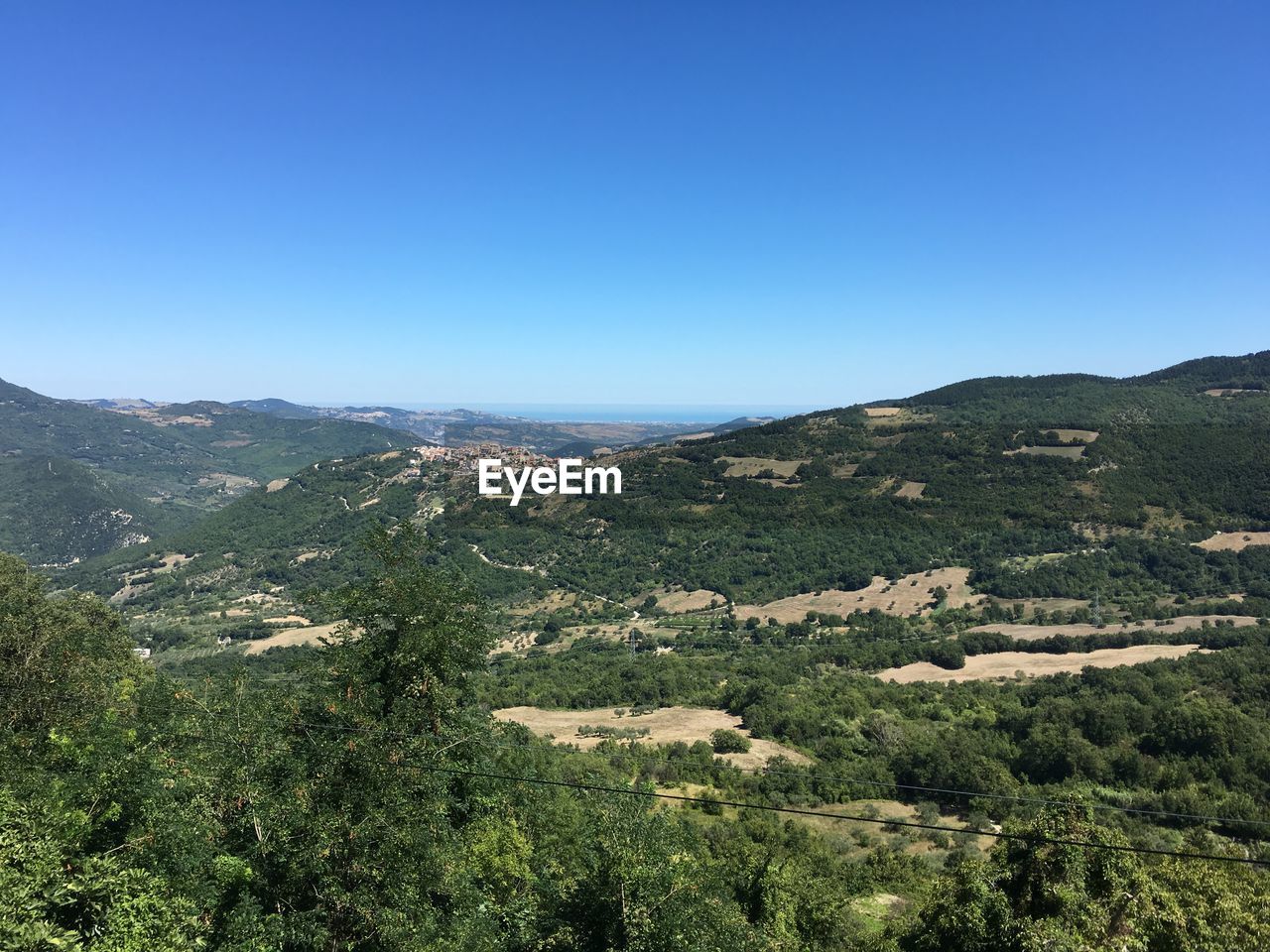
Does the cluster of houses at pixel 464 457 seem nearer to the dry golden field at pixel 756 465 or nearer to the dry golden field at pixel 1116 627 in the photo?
the dry golden field at pixel 756 465

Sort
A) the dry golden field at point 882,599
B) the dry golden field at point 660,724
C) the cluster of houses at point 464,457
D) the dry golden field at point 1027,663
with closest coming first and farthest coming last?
1. the dry golden field at point 660,724
2. the dry golden field at point 1027,663
3. the dry golden field at point 882,599
4. the cluster of houses at point 464,457

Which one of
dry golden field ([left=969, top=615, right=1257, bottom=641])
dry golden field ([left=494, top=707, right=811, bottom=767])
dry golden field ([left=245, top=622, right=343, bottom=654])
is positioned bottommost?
dry golden field ([left=245, top=622, right=343, bottom=654])

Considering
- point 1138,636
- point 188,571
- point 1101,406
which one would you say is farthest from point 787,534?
point 188,571

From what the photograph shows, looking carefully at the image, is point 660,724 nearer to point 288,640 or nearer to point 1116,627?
point 1116,627

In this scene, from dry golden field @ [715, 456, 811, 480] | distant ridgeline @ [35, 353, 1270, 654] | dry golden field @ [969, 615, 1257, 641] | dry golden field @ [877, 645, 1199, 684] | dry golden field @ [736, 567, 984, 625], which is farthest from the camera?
dry golden field @ [715, 456, 811, 480]

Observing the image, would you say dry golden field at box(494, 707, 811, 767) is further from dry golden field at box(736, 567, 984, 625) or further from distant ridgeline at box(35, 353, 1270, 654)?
distant ridgeline at box(35, 353, 1270, 654)

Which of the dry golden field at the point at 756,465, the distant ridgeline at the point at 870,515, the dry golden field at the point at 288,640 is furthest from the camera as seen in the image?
the dry golden field at the point at 756,465

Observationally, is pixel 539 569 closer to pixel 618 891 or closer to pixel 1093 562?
pixel 1093 562

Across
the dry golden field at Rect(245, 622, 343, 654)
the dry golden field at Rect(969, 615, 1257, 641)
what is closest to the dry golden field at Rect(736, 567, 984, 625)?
the dry golden field at Rect(969, 615, 1257, 641)

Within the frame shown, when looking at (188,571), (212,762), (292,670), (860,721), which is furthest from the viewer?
(188,571)

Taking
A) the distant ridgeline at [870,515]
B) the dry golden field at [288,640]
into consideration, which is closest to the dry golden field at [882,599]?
the distant ridgeline at [870,515]

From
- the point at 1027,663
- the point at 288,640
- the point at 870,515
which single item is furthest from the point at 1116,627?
the point at 288,640
